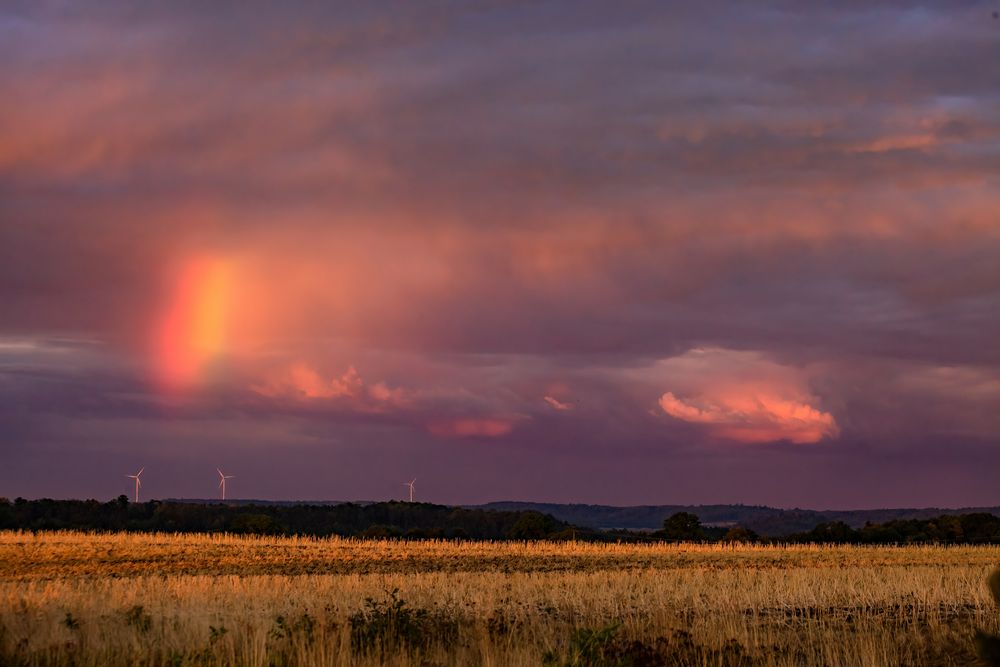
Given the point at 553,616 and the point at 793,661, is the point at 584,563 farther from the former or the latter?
the point at 793,661

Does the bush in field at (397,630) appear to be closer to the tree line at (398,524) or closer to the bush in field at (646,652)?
the bush in field at (646,652)

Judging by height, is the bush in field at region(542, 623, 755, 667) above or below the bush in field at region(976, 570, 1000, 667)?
below

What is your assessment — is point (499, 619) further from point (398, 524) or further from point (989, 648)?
point (398, 524)

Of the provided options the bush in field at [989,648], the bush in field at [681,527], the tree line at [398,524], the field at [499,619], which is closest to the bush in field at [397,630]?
the field at [499,619]

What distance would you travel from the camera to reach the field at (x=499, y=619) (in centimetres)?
1717

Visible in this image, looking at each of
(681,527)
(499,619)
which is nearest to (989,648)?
(499,619)

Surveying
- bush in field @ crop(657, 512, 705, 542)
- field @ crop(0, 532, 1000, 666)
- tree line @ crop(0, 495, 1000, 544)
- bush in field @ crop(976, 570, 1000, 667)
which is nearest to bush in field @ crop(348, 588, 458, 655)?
field @ crop(0, 532, 1000, 666)

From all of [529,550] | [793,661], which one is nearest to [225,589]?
→ [793,661]

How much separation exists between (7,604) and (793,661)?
15.4 meters

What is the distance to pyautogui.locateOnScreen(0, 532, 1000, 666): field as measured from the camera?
17172mm

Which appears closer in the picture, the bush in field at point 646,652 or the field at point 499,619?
the bush in field at point 646,652

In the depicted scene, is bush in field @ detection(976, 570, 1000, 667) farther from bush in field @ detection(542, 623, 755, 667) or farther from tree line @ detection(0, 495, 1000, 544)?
tree line @ detection(0, 495, 1000, 544)

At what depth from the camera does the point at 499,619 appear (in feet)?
73.9

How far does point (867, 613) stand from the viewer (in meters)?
26.2
